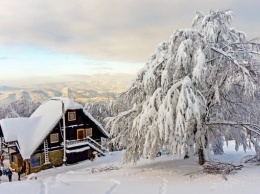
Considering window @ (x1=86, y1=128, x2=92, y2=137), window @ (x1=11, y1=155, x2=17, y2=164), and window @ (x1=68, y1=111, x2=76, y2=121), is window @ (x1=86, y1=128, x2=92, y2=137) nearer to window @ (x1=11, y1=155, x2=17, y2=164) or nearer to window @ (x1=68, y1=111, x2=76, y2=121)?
window @ (x1=68, y1=111, x2=76, y2=121)

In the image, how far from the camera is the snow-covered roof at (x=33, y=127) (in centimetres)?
2957

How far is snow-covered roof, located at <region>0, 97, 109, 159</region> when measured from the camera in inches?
1164

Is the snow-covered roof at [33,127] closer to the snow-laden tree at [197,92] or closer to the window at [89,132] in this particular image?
the window at [89,132]

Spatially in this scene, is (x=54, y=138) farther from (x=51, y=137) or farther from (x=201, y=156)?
(x=201, y=156)

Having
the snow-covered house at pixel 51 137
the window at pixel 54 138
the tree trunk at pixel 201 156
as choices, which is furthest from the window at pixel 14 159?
the tree trunk at pixel 201 156

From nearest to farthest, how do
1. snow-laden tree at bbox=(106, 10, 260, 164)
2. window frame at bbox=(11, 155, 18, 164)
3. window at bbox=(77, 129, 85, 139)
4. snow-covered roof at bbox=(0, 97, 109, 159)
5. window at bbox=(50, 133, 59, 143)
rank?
snow-laden tree at bbox=(106, 10, 260, 164) → snow-covered roof at bbox=(0, 97, 109, 159) → window frame at bbox=(11, 155, 18, 164) → window at bbox=(50, 133, 59, 143) → window at bbox=(77, 129, 85, 139)

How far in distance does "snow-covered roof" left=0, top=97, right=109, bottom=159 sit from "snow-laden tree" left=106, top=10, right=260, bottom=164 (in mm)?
14113

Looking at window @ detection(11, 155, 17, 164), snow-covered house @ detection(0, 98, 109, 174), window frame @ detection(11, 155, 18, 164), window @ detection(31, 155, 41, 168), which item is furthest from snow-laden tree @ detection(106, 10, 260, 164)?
window @ detection(11, 155, 17, 164)

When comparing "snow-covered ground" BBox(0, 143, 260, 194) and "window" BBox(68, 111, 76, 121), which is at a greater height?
"window" BBox(68, 111, 76, 121)

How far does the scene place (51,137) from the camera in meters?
31.5

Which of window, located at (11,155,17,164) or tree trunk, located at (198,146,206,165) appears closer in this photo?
tree trunk, located at (198,146,206,165)

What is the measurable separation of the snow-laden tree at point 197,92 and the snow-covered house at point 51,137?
14.5 m

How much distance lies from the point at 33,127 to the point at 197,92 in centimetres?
2221

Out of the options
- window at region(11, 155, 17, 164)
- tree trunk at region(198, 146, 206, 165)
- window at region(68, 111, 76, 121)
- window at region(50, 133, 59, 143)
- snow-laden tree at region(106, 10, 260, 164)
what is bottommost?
window at region(11, 155, 17, 164)
